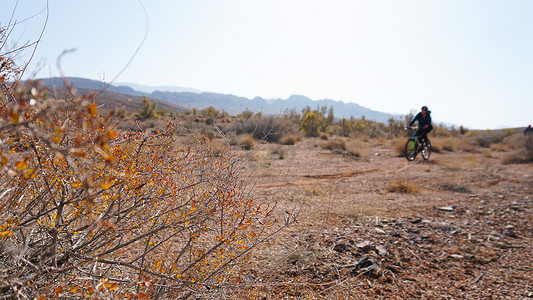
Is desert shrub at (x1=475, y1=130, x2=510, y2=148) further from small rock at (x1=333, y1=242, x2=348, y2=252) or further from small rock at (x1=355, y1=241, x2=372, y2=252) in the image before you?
small rock at (x1=333, y1=242, x2=348, y2=252)

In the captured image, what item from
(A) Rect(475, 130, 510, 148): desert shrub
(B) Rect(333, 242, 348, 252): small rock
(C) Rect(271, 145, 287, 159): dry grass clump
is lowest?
(B) Rect(333, 242, 348, 252): small rock

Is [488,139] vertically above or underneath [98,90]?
above

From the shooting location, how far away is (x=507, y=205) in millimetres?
5816

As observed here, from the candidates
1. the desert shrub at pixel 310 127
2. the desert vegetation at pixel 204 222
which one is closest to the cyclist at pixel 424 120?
the desert vegetation at pixel 204 222

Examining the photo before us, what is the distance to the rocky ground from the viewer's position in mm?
3117

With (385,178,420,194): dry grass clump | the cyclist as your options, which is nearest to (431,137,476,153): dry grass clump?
the cyclist

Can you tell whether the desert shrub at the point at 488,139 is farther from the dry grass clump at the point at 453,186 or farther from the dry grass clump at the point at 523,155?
the dry grass clump at the point at 453,186

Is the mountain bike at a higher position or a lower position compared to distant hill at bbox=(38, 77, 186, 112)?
lower

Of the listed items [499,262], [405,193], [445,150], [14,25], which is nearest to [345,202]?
[405,193]

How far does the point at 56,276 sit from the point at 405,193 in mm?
6672

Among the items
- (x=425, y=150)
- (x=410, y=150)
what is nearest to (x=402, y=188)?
(x=410, y=150)

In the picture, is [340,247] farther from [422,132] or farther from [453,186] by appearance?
[422,132]

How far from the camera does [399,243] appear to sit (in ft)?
13.4

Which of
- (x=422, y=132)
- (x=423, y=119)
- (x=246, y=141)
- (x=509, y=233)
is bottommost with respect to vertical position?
(x=509, y=233)
